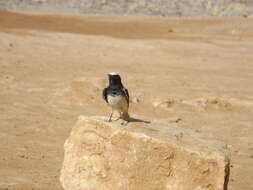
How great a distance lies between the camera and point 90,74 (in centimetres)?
1592

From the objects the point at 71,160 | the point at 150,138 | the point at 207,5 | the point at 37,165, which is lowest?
the point at 37,165

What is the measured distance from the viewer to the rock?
627 cm

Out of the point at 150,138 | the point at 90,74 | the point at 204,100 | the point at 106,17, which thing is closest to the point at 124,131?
the point at 150,138

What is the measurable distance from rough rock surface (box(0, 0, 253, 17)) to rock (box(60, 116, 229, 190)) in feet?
Result: 72.0

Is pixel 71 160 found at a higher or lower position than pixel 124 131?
lower

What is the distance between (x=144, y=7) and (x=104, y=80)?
17168mm

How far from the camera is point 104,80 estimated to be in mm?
13406

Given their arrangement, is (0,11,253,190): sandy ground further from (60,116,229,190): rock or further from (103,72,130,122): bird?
(103,72,130,122): bird

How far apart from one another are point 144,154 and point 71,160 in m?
0.98

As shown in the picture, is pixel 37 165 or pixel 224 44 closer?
pixel 37 165

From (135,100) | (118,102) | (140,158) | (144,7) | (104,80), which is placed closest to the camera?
(140,158)

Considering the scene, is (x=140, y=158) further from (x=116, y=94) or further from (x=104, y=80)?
(x=104, y=80)

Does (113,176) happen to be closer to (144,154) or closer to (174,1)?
(144,154)

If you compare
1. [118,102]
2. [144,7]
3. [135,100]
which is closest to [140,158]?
[118,102]
